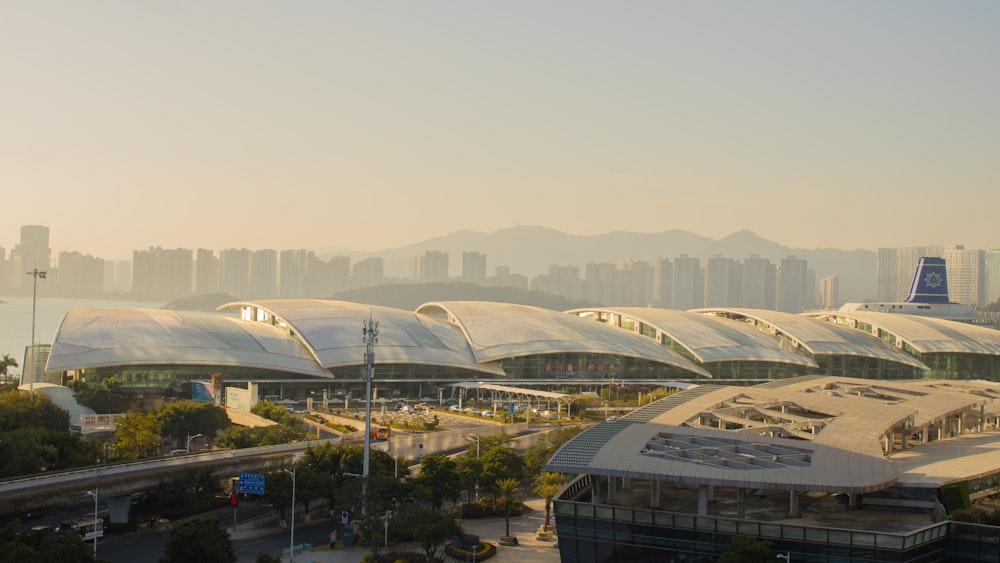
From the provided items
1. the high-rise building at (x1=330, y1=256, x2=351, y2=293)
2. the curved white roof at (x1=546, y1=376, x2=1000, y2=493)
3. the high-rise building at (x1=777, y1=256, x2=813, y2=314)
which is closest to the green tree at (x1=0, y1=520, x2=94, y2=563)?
the curved white roof at (x1=546, y1=376, x2=1000, y2=493)

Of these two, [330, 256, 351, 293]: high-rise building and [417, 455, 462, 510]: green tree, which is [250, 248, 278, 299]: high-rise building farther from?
[417, 455, 462, 510]: green tree

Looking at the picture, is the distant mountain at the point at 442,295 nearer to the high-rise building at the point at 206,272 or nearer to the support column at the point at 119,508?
the high-rise building at the point at 206,272

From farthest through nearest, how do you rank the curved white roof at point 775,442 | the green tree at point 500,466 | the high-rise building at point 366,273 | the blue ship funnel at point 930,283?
the high-rise building at point 366,273
the blue ship funnel at point 930,283
the green tree at point 500,466
the curved white roof at point 775,442

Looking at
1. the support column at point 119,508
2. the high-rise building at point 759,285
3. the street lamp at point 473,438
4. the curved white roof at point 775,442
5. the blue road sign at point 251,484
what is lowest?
the support column at point 119,508

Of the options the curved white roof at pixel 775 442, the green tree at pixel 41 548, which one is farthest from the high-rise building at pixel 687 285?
the green tree at pixel 41 548

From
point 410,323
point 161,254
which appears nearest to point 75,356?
point 410,323

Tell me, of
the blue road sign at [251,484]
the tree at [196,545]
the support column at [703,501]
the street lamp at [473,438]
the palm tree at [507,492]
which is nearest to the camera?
the support column at [703,501]

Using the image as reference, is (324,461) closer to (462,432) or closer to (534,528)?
(534,528)

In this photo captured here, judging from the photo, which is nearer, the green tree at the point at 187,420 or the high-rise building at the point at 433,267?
the green tree at the point at 187,420
